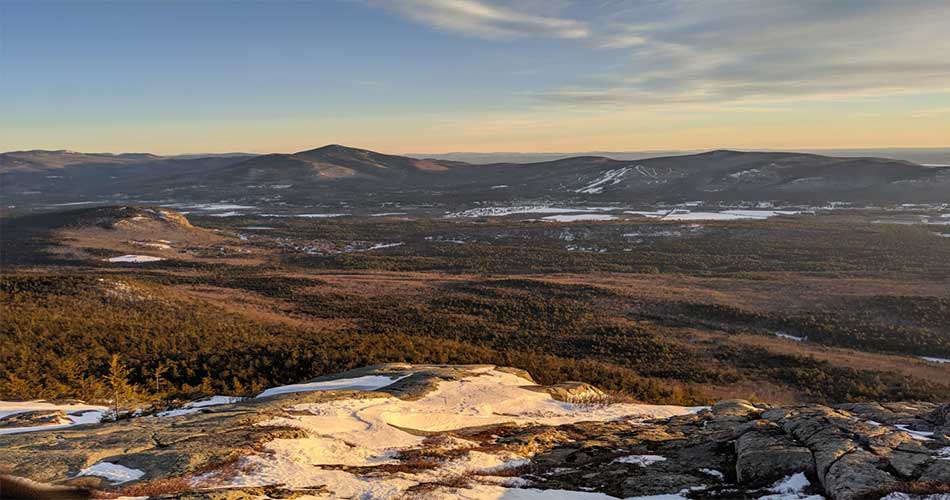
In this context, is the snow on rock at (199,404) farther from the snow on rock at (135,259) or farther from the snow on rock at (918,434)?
the snow on rock at (135,259)

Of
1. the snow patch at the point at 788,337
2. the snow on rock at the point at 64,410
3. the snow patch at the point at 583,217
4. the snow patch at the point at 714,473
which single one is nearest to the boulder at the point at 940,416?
the snow patch at the point at 714,473

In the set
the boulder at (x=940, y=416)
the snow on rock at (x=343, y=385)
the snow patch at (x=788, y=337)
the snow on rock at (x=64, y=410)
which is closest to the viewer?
the boulder at (x=940, y=416)

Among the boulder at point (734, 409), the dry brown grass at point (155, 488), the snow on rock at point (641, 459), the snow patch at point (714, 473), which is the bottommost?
the boulder at point (734, 409)

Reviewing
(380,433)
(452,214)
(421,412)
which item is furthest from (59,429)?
(452,214)

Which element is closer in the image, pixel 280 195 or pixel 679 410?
pixel 679 410

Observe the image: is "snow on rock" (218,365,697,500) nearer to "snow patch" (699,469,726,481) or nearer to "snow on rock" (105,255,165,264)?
"snow patch" (699,469,726,481)

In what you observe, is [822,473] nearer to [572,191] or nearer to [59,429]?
[59,429]

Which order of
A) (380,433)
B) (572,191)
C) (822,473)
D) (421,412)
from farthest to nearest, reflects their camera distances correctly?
1. (572,191)
2. (421,412)
3. (380,433)
4. (822,473)

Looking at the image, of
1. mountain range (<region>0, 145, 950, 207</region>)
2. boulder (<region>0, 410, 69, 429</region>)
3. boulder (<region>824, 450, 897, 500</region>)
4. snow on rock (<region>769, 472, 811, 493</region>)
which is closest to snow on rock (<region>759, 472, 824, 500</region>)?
snow on rock (<region>769, 472, 811, 493</region>)
